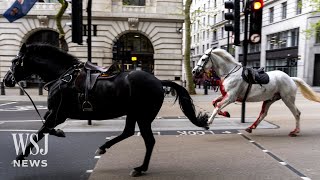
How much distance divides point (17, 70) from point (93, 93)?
1.35 metres

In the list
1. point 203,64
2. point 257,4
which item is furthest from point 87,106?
point 257,4

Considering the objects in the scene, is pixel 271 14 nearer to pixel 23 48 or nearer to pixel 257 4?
pixel 257 4

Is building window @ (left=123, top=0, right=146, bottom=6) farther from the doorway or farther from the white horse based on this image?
the white horse

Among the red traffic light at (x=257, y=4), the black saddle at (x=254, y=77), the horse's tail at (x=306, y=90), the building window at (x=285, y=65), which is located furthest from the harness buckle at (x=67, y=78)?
the building window at (x=285, y=65)

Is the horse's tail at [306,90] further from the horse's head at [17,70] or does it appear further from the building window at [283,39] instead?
the building window at [283,39]

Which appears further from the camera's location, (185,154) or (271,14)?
(271,14)

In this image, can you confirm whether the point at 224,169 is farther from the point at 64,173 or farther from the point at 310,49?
the point at 310,49

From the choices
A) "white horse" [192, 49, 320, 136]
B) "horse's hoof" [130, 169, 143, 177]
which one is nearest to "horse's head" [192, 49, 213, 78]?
"white horse" [192, 49, 320, 136]

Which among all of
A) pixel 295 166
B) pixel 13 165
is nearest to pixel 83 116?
pixel 13 165

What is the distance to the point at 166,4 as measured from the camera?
2980 cm

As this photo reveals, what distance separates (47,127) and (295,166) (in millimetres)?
4154

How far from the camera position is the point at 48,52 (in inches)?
209

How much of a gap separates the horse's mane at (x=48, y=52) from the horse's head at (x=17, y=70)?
12 cm

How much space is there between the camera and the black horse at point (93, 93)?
505cm
